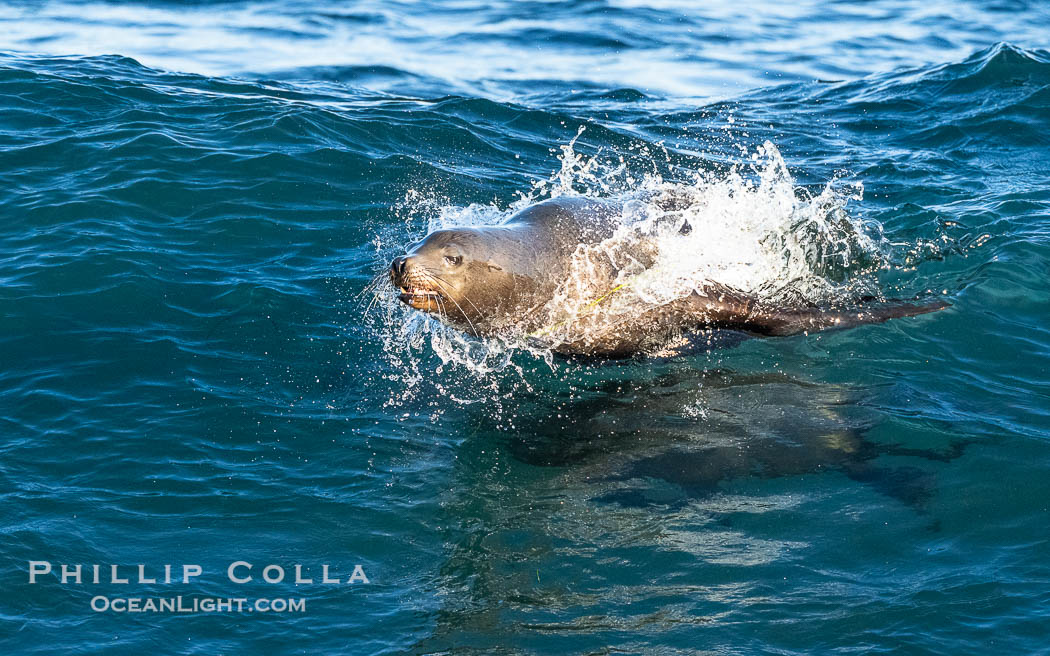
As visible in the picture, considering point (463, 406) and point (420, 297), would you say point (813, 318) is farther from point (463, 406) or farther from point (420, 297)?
point (420, 297)

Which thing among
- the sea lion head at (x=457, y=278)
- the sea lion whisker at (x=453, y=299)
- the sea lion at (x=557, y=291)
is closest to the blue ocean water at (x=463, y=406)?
the sea lion at (x=557, y=291)

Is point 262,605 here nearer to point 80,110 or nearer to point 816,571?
point 816,571

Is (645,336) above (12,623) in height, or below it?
above

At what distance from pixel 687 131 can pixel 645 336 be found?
722 cm

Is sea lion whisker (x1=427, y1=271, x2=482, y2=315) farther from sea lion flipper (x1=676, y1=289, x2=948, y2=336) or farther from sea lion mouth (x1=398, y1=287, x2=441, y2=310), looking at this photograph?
sea lion flipper (x1=676, y1=289, x2=948, y2=336)

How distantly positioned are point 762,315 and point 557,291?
5.03 ft

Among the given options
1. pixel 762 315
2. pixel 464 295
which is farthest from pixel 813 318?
pixel 464 295

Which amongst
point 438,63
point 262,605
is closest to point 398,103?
point 438,63

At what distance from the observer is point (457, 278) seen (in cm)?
724

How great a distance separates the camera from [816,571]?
635cm

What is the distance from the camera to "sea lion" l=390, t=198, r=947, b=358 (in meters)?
7.35

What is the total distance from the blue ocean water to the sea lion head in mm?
980

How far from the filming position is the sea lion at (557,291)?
7.35 metres

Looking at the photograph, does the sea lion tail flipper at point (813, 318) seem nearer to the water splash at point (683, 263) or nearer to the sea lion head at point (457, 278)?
the water splash at point (683, 263)
